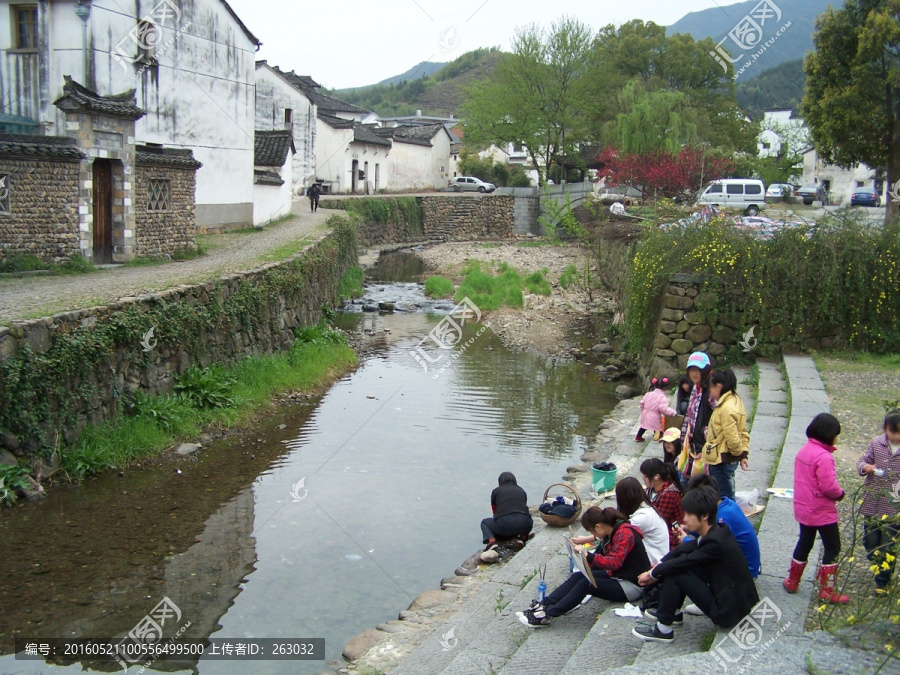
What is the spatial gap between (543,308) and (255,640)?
19.2 metres

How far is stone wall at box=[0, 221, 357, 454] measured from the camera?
9586 mm

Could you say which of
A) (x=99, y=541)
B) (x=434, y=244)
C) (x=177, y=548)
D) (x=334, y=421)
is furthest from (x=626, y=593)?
(x=434, y=244)

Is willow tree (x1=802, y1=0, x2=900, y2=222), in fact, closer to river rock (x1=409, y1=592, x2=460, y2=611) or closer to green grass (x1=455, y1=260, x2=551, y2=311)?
green grass (x1=455, y1=260, x2=551, y2=311)

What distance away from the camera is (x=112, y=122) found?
1688 centimetres

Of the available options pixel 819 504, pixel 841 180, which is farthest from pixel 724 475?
pixel 841 180

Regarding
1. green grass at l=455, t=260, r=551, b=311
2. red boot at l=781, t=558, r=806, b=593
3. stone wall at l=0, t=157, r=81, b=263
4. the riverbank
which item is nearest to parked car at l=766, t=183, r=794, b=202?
the riverbank

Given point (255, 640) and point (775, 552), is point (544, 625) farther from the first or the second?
point (255, 640)

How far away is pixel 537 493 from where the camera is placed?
10.8 meters

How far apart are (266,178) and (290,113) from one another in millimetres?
14954

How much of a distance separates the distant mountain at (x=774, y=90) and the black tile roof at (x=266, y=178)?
232ft

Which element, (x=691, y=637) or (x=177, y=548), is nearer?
(x=691, y=637)

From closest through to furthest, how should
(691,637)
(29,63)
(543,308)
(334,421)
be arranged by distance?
(691,637) < (334,421) < (29,63) < (543,308)

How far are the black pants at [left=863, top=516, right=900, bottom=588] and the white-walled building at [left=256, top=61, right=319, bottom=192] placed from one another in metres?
39.5

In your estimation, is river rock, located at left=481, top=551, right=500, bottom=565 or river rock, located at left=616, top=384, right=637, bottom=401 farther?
river rock, located at left=616, top=384, right=637, bottom=401
